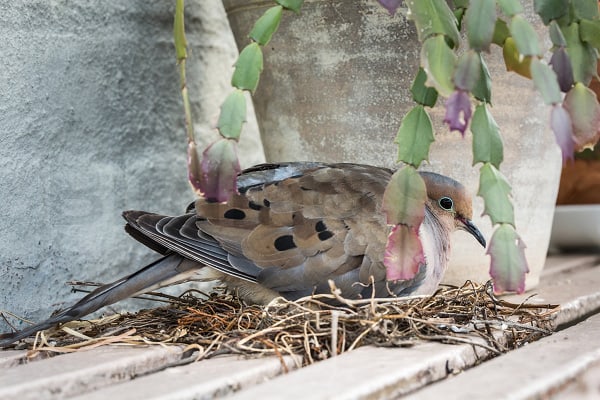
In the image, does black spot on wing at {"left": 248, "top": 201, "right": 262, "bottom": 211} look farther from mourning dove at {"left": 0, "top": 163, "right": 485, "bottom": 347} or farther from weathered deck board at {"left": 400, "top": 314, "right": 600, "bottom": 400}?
weathered deck board at {"left": 400, "top": 314, "right": 600, "bottom": 400}

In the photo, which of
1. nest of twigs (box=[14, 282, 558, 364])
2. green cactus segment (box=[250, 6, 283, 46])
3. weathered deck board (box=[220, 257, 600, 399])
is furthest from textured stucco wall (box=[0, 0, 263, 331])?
weathered deck board (box=[220, 257, 600, 399])

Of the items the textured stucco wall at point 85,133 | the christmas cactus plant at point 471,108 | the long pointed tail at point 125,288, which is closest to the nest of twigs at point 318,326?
the long pointed tail at point 125,288

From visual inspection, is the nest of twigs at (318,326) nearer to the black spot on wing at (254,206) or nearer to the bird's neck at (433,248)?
the bird's neck at (433,248)

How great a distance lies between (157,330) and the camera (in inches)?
66.1

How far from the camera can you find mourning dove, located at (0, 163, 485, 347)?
174cm

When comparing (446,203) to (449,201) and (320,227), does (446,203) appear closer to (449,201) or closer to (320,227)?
(449,201)

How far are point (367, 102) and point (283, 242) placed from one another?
48cm

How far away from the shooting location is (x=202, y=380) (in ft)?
4.13

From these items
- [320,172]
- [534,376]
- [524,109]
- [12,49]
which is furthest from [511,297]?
[12,49]

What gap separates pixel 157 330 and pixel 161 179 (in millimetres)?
679

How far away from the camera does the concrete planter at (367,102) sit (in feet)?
6.77

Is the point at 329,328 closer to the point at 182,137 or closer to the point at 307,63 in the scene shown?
the point at 307,63

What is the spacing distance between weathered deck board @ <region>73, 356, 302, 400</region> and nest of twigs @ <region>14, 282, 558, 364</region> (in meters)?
0.05

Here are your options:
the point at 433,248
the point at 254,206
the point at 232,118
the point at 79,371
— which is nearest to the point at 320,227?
the point at 254,206
